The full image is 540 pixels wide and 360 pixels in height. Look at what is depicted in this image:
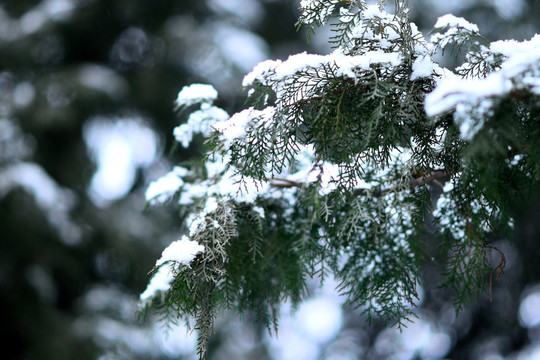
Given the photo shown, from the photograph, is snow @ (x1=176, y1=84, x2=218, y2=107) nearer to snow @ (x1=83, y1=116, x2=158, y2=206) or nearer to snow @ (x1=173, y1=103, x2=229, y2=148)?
snow @ (x1=173, y1=103, x2=229, y2=148)

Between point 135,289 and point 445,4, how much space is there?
4394 mm

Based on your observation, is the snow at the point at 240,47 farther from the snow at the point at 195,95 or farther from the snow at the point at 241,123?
the snow at the point at 241,123

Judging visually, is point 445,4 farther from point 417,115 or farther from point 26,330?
point 26,330

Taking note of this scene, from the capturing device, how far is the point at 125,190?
5.02 metres

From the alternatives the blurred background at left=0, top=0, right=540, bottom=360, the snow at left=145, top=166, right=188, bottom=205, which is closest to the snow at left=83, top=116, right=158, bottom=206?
the blurred background at left=0, top=0, right=540, bottom=360

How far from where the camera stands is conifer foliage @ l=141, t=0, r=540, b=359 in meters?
0.71

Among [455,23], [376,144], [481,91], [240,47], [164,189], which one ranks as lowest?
[481,91]

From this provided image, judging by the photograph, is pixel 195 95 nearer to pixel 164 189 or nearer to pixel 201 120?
pixel 201 120

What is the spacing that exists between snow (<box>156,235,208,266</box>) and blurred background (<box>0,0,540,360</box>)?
2.86m

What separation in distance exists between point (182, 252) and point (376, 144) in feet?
1.40

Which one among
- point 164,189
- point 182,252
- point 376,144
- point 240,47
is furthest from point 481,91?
point 240,47

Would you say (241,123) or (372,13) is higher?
(372,13)

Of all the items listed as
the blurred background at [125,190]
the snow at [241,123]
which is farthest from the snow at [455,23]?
the blurred background at [125,190]

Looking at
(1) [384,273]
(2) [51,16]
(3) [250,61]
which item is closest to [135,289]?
(3) [250,61]
